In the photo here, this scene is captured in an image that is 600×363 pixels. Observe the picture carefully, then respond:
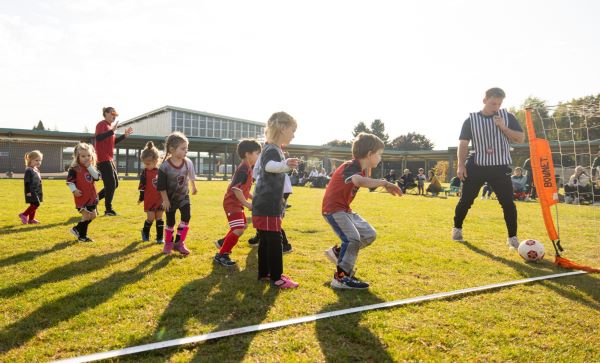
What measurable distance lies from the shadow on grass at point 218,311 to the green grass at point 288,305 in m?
0.01

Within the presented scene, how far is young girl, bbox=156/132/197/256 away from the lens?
5441 mm

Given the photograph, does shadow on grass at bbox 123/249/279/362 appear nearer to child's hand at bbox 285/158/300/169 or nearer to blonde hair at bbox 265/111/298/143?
child's hand at bbox 285/158/300/169

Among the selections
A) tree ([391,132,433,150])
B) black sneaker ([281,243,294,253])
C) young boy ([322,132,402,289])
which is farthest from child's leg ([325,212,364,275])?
tree ([391,132,433,150])

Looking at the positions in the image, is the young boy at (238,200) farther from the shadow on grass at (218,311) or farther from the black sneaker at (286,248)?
the black sneaker at (286,248)

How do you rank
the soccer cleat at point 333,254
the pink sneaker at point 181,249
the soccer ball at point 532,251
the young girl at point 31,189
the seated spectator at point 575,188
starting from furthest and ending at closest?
the seated spectator at point 575,188 → the young girl at point 31,189 → the pink sneaker at point 181,249 → the soccer ball at point 532,251 → the soccer cleat at point 333,254

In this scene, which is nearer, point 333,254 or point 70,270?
point 70,270

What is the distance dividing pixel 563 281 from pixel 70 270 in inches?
219

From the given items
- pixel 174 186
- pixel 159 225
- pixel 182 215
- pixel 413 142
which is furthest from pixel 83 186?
pixel 413 142

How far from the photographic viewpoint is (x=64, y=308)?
10.6 feet

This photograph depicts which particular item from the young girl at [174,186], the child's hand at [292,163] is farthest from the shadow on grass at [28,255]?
the child's hand at [292,163]

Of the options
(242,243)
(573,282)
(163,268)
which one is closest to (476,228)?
(573,282)

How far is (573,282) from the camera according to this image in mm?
4312

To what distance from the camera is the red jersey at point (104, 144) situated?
8273 mm

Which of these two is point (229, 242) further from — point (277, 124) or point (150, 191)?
point (150, 191)
